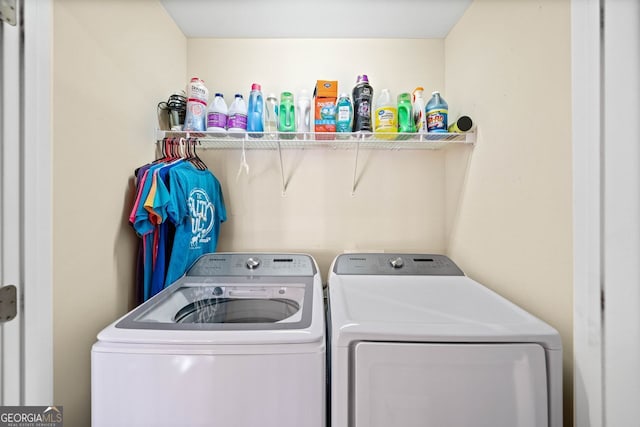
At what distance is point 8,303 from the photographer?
2.43ft

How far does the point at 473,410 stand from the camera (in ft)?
2.49

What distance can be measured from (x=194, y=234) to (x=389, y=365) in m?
1.25

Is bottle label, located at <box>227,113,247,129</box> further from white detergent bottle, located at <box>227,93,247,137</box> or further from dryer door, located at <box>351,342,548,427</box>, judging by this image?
dryer door, located at <box>351,342,548,427</box>

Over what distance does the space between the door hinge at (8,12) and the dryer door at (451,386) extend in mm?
1525

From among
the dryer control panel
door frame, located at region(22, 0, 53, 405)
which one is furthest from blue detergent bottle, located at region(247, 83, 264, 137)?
the dryer control panel

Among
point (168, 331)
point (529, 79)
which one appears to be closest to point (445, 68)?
point (529, 79)

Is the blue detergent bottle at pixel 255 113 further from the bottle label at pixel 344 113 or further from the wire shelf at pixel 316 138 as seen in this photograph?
the bottle label at pixel 344 113

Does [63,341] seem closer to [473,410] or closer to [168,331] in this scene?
[168,331]

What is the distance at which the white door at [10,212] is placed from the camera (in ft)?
2.41

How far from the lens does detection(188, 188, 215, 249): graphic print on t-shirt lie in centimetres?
145

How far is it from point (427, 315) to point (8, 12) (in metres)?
1.71

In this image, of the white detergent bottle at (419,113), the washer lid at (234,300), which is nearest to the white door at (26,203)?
the washer lid at (234,300)

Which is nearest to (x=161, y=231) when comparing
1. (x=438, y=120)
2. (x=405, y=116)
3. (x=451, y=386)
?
(x=451, y=386)

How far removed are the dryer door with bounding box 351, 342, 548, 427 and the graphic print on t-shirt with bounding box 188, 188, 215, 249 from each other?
1164 millimetres
